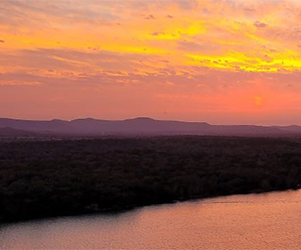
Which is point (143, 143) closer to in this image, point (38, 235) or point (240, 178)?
point (240, 178)

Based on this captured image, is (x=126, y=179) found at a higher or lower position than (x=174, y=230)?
higher

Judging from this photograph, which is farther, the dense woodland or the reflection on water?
the dense woodland

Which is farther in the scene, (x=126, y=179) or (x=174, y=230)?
(x=126, y=179)

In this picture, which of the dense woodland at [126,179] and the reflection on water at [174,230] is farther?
the dense woodland at [126,179]

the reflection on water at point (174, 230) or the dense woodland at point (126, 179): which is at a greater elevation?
the dense woodland at point (126, 179)
